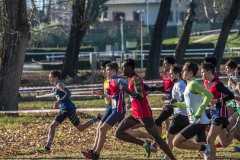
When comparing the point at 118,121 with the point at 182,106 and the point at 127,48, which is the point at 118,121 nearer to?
the point at 182,106

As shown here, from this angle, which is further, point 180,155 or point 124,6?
point 124,6

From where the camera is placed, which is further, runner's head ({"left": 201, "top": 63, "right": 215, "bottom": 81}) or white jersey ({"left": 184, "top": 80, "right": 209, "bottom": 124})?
runner's head ({"left": 201, "top": 63, "right": 215, "bottom": 81})

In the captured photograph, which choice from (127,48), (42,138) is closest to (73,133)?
(42,138)

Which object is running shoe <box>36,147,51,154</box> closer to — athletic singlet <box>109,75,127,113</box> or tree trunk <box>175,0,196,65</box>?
athletic singlet <box>109,75,127,113</box>

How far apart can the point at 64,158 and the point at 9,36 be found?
8.70 metres

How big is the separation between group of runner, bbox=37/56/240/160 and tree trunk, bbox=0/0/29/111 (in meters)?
7.54

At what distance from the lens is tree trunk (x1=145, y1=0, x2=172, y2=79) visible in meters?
35.6

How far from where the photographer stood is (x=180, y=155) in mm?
13898

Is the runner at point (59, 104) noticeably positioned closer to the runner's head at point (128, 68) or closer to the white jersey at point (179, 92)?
the runner's head at point (128, 68)

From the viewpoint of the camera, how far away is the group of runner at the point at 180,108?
38.7 feet

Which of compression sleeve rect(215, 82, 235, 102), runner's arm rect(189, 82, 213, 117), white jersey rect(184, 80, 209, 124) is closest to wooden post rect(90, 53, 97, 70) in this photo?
compression sleeve rect(215, 82, 235, 102)

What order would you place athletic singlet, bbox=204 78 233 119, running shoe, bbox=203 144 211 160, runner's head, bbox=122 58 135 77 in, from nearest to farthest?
running shoe, bbox=203 144 211 160
athletic singlet, bbox=204 78 233 119
runner's head, bbox=122 58 135 77

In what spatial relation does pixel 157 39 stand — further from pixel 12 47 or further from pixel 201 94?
pixel 201 94

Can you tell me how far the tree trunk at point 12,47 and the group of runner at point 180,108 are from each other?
754 centimetres
